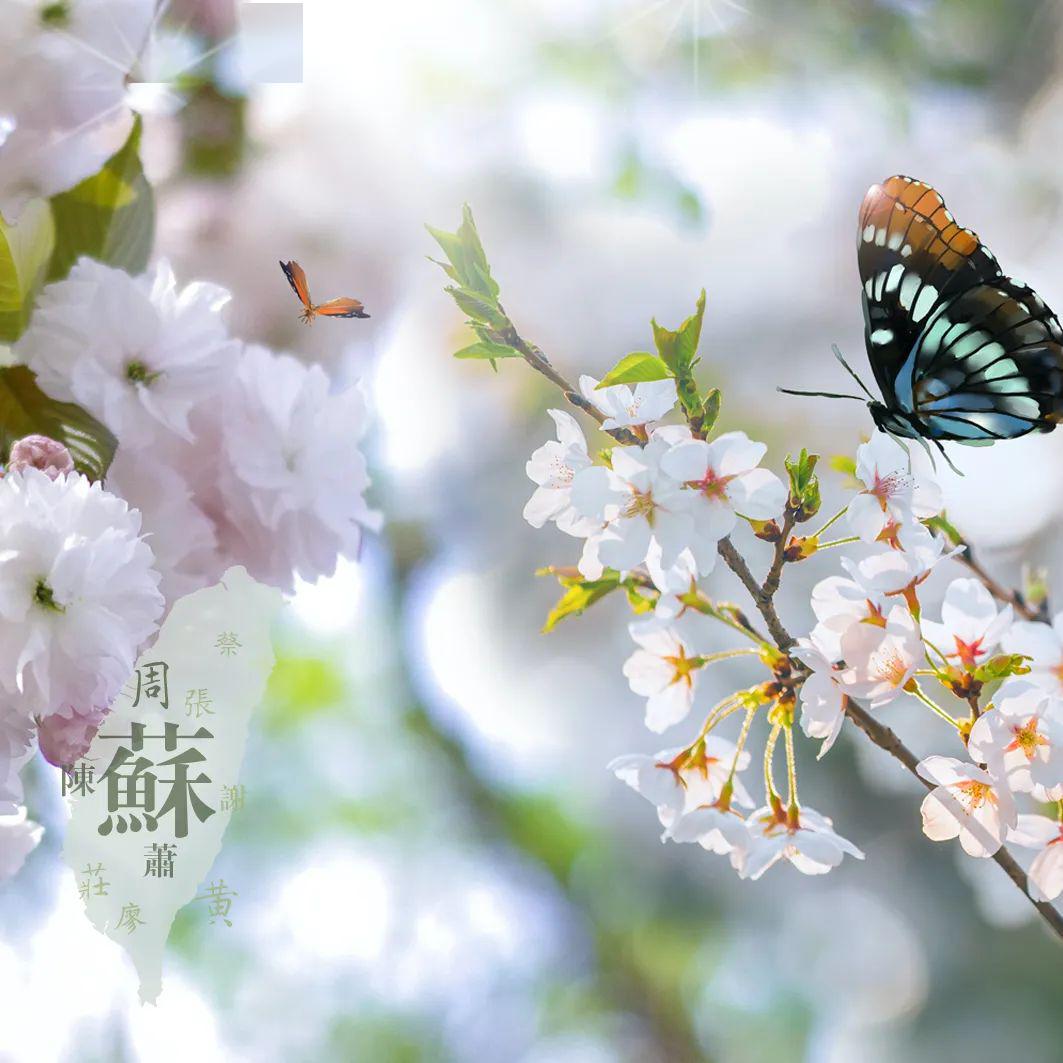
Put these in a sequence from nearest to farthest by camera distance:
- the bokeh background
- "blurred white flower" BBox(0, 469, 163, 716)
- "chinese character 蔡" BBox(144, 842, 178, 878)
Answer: "blurred white flower" BBox(0, 469, 163, 716) → "chinese character 蔡" BBox(144, 842, 178, 878) → the bokeh background

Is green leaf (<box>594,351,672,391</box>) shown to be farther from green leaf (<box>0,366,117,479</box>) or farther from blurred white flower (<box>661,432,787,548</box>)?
green leaf (<box>0,366,117,479</box>)

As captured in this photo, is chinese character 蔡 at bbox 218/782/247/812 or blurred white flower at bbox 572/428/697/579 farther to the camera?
chinese character 蔡 at bbox 218/782/247/812

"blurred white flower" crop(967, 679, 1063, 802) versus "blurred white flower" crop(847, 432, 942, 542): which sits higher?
"blurred white flower" crop(847, 432, 942, 542)

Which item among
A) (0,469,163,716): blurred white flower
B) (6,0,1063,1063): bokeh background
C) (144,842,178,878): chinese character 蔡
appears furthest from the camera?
(6,0,1063,1063): bokeh background

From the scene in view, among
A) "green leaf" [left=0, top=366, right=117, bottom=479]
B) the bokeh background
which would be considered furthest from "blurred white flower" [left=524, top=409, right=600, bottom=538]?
the bokeh background

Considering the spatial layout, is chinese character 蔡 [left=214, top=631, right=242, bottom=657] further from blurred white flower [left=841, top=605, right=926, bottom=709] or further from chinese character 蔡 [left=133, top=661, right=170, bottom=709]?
blurred white flower [left=841, top=605, right=926, bottom=709]

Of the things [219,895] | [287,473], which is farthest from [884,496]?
[219,895]

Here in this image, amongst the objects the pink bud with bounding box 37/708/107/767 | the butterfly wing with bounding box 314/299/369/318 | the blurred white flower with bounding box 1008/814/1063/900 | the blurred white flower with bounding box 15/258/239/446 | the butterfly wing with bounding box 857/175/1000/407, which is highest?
the butterfly wing with bounding box 857/175/1000/407

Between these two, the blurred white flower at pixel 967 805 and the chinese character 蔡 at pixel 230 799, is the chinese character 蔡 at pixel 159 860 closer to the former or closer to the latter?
the chinese character 蔡 at pixel 230 799
